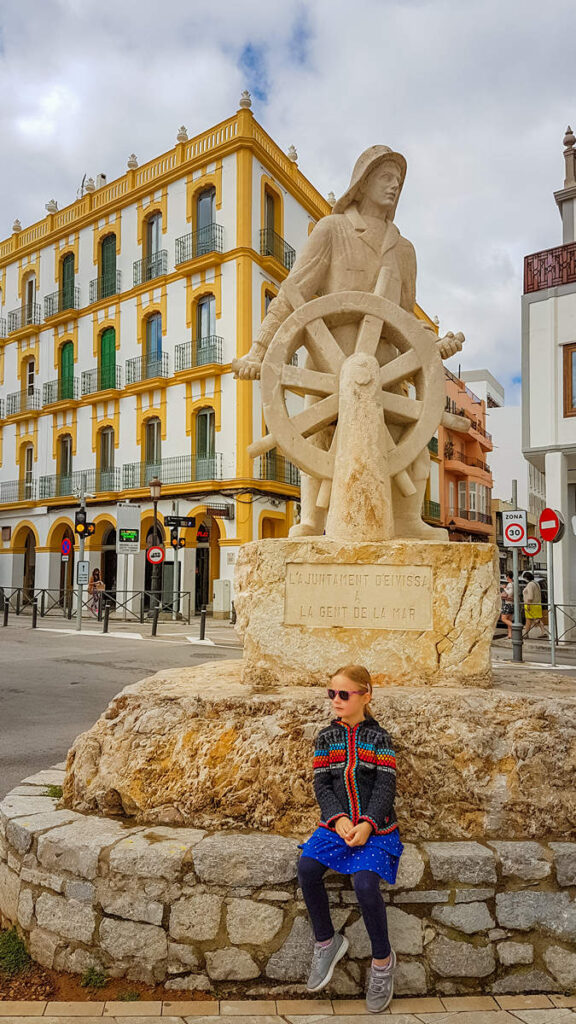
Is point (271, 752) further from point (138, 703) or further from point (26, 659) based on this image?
point (26, 659)

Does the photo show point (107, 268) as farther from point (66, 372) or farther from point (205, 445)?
point (205, 445)

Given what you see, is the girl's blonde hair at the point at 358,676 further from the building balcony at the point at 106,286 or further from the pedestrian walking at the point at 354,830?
the building balcony at the point at 106,286

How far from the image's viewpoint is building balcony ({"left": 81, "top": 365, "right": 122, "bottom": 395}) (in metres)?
26.8

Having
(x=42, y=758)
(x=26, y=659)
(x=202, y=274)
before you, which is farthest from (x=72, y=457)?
(x=42, y=758)

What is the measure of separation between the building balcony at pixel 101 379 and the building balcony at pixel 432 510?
1552 cm

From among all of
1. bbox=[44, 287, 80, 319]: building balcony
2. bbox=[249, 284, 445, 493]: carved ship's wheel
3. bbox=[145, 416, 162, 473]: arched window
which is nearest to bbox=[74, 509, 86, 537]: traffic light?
bbox=[145, 416, 162, 473]: arched window

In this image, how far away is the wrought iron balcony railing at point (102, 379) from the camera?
26.8 meters

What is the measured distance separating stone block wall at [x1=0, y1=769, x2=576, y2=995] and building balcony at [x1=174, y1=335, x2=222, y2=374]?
2124 cm

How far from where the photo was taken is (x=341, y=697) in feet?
9.54

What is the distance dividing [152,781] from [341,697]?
3.47 feet

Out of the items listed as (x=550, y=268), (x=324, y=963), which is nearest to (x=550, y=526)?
(x=550, y=268)

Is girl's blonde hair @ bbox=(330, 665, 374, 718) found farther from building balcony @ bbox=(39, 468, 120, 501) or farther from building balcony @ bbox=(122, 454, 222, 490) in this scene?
building balcony @ bbox=(39, 468, 120, 501)

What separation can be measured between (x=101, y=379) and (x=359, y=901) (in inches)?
1050

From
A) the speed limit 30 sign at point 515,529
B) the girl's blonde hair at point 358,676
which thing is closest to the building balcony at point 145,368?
the speed limit 30 sign at point 515,529
